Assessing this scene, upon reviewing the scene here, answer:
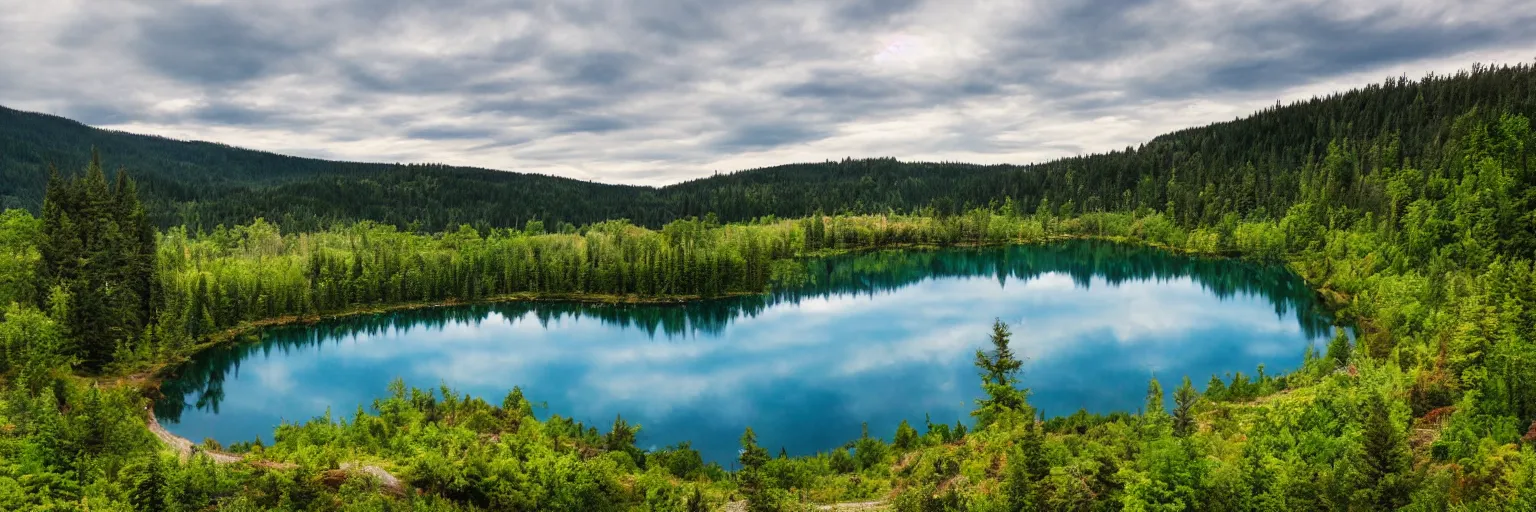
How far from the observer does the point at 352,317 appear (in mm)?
96062

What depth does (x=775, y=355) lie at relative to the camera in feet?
240

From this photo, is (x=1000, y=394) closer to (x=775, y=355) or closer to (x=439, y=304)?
(x=775, y=355)

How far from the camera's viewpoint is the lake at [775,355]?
54.3 m

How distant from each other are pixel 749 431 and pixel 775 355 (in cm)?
4001

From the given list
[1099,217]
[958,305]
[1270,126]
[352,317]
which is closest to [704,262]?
[958,305]

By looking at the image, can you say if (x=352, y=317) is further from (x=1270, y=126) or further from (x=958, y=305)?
(x=1270, y=126)

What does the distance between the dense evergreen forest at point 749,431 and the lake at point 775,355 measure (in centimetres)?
429

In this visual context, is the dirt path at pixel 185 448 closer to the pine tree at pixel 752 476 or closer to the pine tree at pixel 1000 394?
the pine tree at pixel 752 476

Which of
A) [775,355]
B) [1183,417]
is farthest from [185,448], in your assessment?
[1183,417]

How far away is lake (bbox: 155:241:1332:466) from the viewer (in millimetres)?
54312

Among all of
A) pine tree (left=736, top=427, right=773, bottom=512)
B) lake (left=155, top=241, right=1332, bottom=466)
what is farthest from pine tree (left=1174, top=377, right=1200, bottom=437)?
lake (left=155, top=241, right=1332, bottom=466)

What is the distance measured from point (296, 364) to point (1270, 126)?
21043cm

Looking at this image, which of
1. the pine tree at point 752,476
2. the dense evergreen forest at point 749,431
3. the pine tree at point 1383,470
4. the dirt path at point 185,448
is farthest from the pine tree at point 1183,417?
the dirt path at point 185,448

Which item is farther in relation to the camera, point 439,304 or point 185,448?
point 439,304
